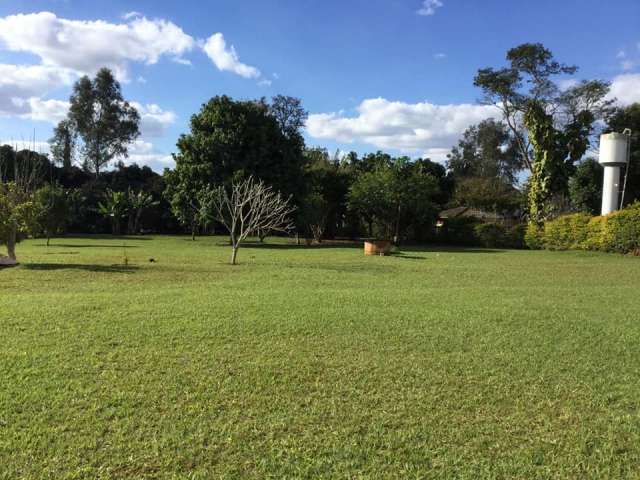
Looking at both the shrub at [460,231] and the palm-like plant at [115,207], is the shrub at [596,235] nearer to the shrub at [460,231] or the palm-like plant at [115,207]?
the shrub at [460,231]

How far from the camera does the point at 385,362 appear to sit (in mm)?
5121

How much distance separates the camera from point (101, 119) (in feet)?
140

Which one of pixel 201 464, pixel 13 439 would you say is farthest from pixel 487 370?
pixel 13 439

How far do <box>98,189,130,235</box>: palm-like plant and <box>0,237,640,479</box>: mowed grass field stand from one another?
27362mm

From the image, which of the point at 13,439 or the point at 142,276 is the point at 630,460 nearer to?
the point at 13,439

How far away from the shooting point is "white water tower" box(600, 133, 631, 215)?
25125mm

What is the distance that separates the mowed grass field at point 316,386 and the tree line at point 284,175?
9704mm

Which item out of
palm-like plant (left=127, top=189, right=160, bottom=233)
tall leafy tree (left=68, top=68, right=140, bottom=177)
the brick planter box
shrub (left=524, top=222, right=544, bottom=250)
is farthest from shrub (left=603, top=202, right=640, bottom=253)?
tall leafy tree (left=68, top=68, right=140, bottom=177)

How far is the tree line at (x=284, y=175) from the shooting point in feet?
82.5

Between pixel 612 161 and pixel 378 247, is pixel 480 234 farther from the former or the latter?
pixel 378 247

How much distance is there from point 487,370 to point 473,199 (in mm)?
41175

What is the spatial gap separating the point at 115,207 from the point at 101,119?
11.4 m

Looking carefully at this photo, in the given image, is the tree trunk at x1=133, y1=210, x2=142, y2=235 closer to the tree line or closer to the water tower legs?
the tree line

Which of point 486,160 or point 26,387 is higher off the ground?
point 486,160
